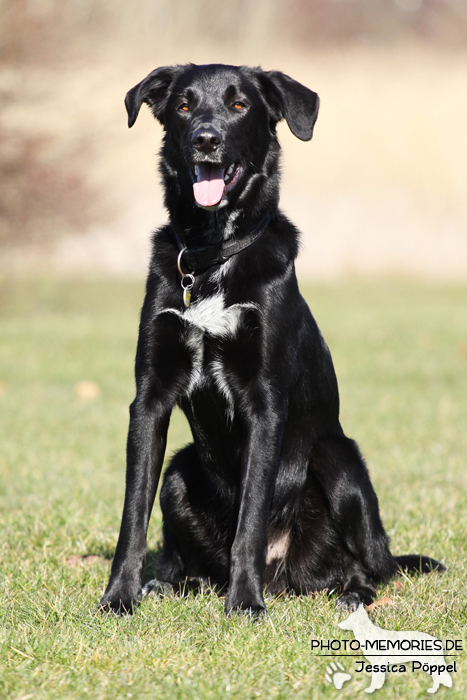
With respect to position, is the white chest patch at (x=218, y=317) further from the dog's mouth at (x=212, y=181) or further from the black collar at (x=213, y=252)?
the dog's mouth at (x=212, y=181)

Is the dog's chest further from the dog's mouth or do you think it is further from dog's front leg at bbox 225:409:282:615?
the dog's mouth

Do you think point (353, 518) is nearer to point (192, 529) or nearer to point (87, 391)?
point (192, 529)

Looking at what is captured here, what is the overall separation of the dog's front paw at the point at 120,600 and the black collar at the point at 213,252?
1.13 metres

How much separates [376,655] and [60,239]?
1059 centimetres

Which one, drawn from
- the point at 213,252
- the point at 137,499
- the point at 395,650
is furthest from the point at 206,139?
the point at 395,650

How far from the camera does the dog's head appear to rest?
2.71 m

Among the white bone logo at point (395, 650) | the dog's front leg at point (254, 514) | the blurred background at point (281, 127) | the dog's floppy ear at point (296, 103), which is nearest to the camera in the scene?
the white bone logo at point (395, 650)

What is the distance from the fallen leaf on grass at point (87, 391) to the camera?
7.44 m

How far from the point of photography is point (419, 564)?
3.03 metres

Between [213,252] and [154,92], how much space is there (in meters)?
0.80

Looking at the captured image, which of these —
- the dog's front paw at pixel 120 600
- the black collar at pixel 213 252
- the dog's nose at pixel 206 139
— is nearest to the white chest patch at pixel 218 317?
the black collar at pixel 213 252

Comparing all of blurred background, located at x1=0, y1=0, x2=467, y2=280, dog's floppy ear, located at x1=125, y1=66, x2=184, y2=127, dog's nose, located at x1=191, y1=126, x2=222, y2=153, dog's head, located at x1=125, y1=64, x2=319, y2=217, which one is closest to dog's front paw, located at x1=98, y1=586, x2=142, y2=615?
dog's head, located at x1=125, y1=64, x2=319, y2=217

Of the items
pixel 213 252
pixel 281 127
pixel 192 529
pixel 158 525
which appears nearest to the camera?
pixel 213 252

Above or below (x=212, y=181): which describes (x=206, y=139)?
above
